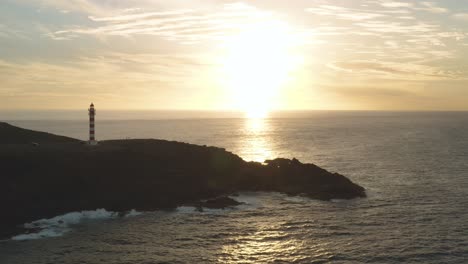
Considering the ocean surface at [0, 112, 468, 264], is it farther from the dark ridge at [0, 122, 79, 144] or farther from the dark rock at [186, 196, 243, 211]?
the dark ridge at [0, 122, 79, 144]

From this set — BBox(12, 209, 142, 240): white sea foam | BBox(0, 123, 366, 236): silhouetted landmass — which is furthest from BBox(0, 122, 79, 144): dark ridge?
BBox(12, 209, 142, 240): white sea foam

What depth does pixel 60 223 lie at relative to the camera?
41.2m

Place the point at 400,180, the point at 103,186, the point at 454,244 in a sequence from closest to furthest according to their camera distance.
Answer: the point at 454,244 < the point at 103,186 < the point at 400,180

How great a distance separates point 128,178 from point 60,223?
1180cm

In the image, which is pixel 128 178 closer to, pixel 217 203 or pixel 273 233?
pixel 217 203

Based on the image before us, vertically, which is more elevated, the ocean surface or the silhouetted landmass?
the silhouetted landmass

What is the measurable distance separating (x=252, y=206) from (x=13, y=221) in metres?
24.0

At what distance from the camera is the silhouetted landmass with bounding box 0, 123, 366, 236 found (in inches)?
1753

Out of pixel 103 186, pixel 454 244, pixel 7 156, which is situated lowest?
pixel 454 244

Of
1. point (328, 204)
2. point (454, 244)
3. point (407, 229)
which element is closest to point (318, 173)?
point (328, 204)

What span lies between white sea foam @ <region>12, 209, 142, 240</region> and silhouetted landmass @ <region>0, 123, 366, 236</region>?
84 cm

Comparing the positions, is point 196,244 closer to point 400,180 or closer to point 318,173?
point 318,173

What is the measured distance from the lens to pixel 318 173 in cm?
6278

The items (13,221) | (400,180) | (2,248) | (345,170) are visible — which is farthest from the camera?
(345,170)
